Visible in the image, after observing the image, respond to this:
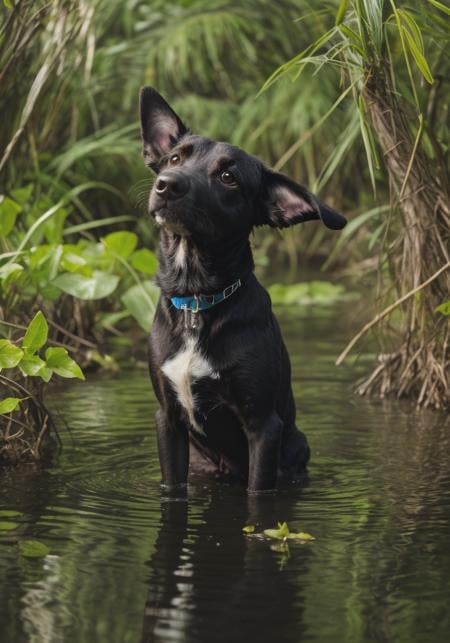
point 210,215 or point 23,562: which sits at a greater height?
point 210,215

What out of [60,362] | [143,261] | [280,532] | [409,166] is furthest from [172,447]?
[143,261]

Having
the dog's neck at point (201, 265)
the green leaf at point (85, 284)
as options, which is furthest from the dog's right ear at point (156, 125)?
the green leaf at point (85, 284)

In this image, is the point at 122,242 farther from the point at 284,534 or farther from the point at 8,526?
the point at 284,534

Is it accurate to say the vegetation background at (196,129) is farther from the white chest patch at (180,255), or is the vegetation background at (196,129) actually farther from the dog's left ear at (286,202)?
the dog's left ear at (286,202)

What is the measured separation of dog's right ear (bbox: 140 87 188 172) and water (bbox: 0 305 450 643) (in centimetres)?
113

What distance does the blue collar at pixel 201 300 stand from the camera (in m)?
3.82

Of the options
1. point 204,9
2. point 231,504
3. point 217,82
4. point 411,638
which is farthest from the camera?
point 217,82

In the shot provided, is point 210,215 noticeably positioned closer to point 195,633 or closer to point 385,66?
point 385,66

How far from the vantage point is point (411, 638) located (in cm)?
260

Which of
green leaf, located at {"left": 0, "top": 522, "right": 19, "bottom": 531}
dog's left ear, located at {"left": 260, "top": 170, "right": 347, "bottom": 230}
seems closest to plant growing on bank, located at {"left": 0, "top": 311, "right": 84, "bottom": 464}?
green leaf, located at {"left": 0, "top": 522, "right": 19, "bottom": 531}

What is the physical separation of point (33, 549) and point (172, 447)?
0.77 m

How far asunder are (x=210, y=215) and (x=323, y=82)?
639 cm

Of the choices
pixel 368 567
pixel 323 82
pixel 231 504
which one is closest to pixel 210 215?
pixel 231 504

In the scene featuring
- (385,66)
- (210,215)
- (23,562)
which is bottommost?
(23,562)
